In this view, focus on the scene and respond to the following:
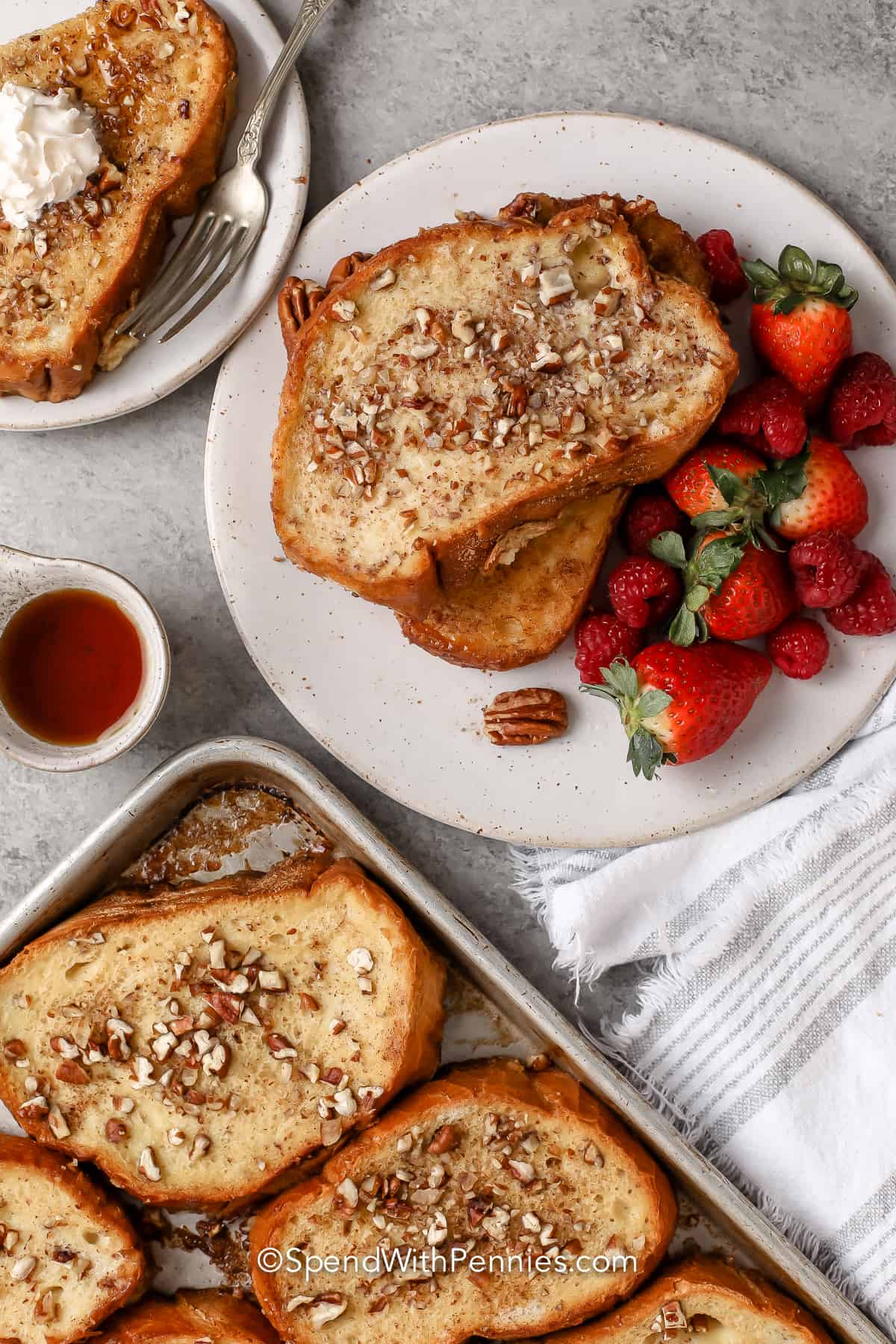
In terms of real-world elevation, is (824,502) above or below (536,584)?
above

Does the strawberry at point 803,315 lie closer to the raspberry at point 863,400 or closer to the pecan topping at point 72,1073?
the raspberry at point 863,400

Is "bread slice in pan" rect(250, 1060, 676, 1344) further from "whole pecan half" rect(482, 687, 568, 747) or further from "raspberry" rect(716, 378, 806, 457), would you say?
"raspberry" rect(716, 378, 806, 457)

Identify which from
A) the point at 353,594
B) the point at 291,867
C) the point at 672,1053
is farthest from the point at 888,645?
the point at 291,867

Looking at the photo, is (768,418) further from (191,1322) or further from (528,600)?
(191,1322)

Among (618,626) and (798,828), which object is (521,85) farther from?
(798,828)

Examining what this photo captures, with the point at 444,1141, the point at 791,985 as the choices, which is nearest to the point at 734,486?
the point at 791,985

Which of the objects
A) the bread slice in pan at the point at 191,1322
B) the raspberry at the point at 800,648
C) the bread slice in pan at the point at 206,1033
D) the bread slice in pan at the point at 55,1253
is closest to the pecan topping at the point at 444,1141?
the bread slice in pan at the point at 206,1033
